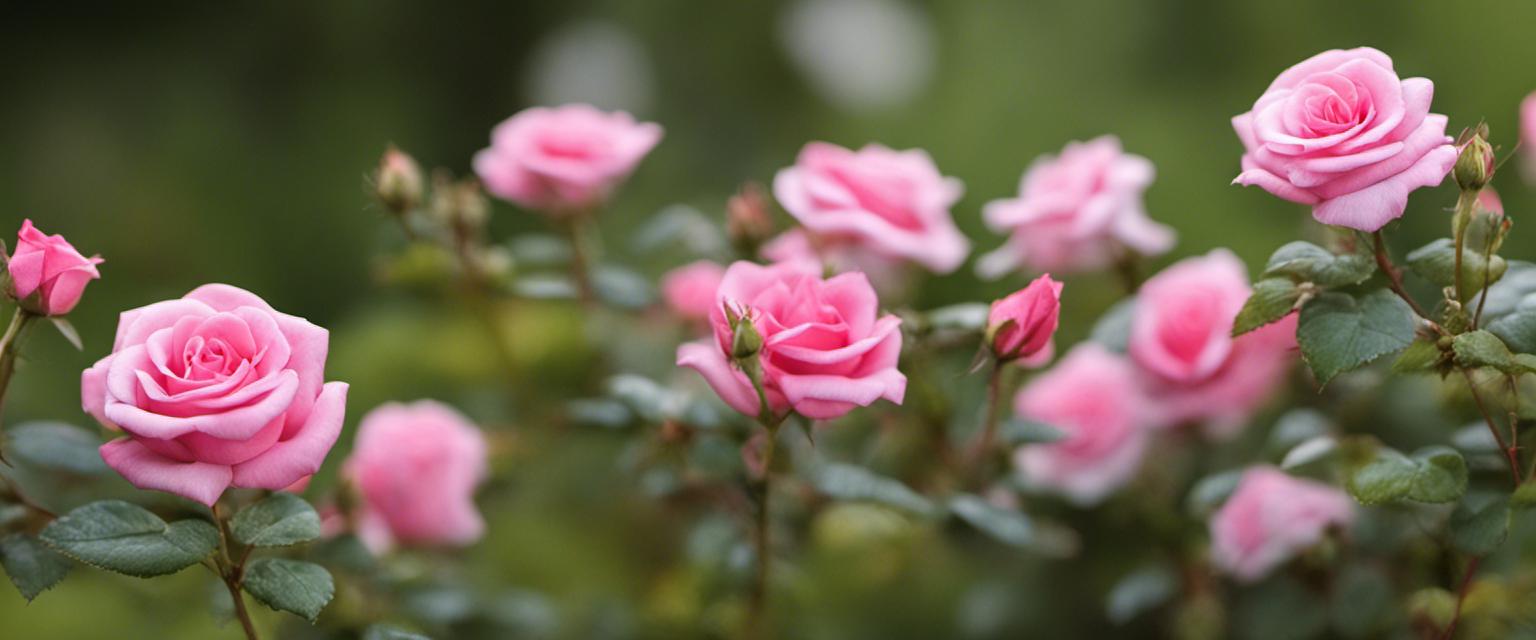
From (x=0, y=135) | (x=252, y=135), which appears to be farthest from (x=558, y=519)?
(x=0, y=135)

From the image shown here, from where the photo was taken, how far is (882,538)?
802mm

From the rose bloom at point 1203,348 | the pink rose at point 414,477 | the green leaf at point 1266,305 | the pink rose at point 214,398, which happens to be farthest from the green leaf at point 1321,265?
the pink rose at point 414,477

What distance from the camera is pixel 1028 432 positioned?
25.3 inches

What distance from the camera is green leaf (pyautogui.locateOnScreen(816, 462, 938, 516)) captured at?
0.59 m

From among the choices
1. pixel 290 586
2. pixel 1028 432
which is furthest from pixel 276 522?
pixel 1028 432

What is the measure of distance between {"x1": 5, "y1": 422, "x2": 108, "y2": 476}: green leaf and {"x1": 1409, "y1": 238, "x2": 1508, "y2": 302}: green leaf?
1.74ft

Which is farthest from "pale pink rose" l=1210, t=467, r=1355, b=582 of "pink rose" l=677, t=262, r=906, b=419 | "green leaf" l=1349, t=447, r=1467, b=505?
"pink rose" l=677, t=262, r=906, b=419

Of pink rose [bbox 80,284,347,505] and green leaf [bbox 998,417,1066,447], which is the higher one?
pink rose [bbox 80,284,347,505]

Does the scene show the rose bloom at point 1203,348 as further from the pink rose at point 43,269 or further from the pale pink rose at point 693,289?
the pink rose at point 43,269

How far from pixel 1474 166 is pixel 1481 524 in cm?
14

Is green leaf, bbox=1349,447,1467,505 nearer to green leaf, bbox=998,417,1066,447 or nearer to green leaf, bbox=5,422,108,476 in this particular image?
green leaf, bbox=998,417,1066,447

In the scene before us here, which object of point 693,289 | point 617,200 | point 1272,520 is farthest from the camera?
point 617,200

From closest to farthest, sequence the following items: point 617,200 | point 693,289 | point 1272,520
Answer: point 1272,520
point 693,289
point 617,200

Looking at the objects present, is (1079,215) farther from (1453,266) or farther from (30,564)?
(30,564)
